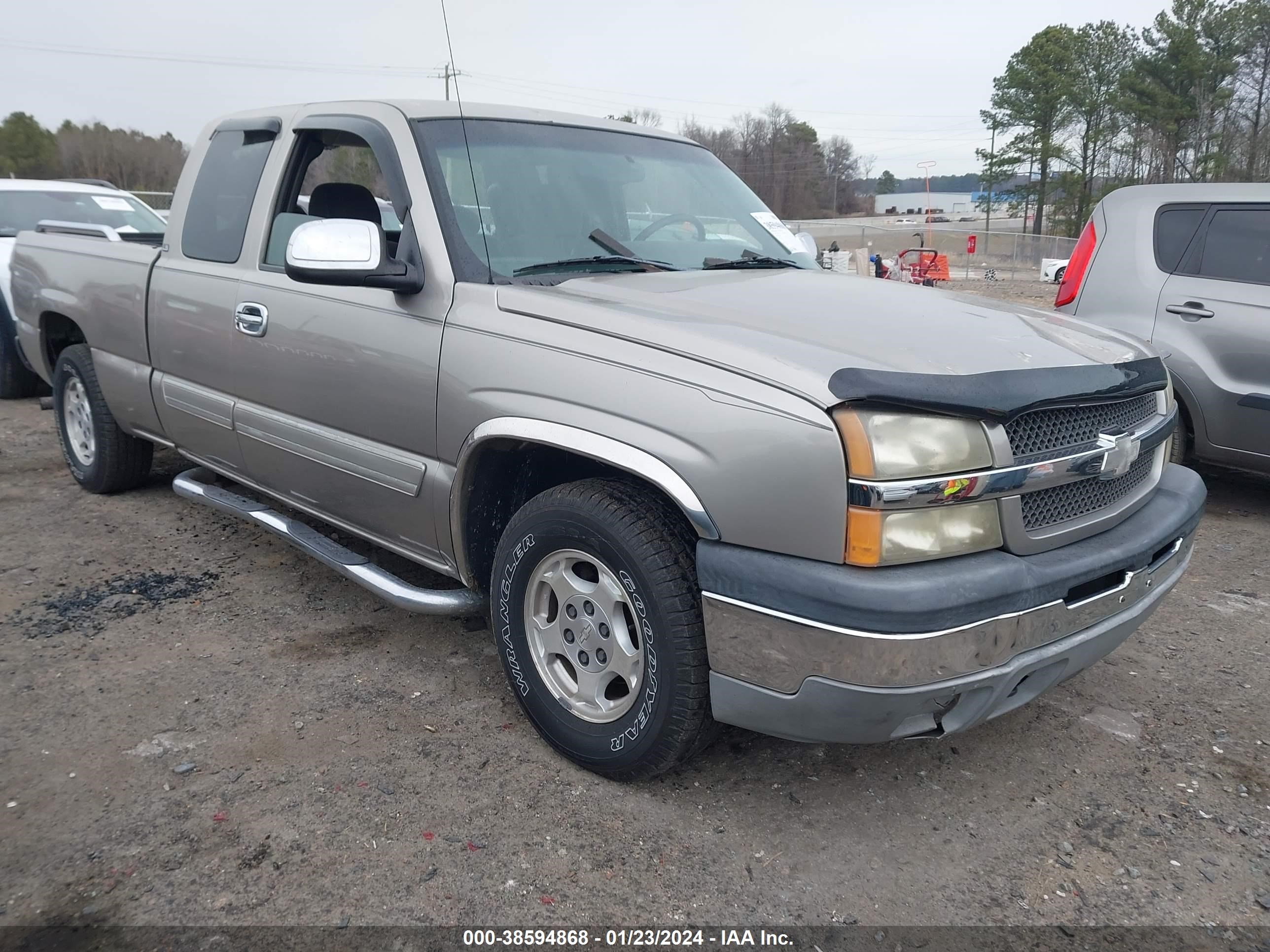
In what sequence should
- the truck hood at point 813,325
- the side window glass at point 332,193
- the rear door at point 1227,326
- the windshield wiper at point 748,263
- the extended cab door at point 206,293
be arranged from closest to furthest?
the truck hood at point 813,325 → the windshield wiper at point 748,263 → the side window glass at point 332,193 → the extended cab door at point 206,293 → the rear door at point 1227,326

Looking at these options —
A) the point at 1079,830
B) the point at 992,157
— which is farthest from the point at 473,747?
the point at 992,157

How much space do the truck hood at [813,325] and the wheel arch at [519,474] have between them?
29 centimetres

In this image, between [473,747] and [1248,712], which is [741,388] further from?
[1248,712]

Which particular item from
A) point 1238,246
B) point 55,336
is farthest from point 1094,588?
point 55,336

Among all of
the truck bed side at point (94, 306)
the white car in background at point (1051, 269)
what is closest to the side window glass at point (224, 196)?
the truck bed side at point (94, 306)

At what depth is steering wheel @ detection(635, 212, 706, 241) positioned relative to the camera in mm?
3420

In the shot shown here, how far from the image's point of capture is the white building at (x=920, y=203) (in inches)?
3403

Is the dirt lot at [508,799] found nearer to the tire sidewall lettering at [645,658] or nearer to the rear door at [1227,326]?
the tire sidewall lettering at [645,658]

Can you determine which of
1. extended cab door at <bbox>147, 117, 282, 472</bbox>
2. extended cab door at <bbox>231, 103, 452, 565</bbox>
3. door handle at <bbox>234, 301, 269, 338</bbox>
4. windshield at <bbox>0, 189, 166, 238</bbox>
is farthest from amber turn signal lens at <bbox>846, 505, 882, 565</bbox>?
windshield at <bbox>0, 189, 166, 238</bbox>

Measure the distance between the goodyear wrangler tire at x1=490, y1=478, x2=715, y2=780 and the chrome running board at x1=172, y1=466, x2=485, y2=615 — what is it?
22cm

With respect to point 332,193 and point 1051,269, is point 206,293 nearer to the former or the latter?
point 332,193

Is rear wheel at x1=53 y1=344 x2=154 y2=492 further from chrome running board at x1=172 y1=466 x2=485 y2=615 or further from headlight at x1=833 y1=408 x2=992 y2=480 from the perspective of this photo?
headlight at x1=833 y1=408 x2=992 y2=480

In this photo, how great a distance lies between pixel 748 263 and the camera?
3.48 m

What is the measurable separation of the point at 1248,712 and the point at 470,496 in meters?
2.68
